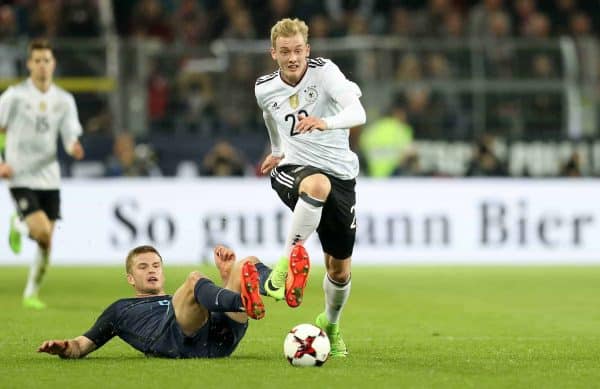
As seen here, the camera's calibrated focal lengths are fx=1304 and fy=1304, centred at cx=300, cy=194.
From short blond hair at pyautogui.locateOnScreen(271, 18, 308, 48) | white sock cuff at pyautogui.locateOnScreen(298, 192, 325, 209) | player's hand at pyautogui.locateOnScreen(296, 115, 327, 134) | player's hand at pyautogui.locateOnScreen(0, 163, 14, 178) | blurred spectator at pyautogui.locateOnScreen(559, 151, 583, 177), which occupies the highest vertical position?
short blond hair at pyautogui.locateOnScreen(271, 18, 308, 48)

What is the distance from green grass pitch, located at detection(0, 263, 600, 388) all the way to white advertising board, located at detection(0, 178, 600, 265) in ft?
3.68

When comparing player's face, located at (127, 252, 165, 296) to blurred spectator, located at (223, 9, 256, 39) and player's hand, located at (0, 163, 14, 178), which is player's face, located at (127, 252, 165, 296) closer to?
player's hand, located at (0, 163, 14, 178)

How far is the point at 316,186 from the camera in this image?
862cm

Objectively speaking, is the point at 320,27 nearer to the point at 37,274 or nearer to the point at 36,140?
the point at 36,140

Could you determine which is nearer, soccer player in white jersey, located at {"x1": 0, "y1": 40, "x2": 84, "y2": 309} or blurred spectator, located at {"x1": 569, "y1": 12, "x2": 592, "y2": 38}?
soccer player in white jersey, located at {"x1": 0, "y1": 40, "x2": 84, "y2": 309}

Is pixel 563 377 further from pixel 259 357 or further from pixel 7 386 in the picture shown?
pixel 7 386

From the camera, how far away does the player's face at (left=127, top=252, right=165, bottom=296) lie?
→ 27.0 ft

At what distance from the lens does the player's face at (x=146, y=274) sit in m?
8.23

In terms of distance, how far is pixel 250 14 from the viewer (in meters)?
23.1

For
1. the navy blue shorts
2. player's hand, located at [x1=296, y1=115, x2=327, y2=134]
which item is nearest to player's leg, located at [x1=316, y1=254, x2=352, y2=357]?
the navy blue shorts

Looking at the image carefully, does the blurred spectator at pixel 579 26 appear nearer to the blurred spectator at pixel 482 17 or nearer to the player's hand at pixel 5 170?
the blurred spectator at pixel 482 17

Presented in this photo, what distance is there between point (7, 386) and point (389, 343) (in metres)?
3.55

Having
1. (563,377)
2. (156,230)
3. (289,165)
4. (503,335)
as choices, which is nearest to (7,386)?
(289,165)

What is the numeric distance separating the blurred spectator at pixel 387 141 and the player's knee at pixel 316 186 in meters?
12.6
